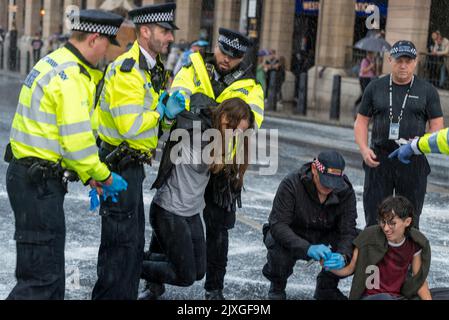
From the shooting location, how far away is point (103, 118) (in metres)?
5.32

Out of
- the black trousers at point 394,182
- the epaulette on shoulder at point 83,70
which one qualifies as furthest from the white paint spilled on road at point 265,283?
the epaulette on shoulder at point 83,70

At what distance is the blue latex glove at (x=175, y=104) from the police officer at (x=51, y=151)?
0.70 m

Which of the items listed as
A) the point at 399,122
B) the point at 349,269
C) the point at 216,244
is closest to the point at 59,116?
the point at 216,244

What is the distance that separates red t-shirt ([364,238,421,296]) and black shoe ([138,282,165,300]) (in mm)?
1428

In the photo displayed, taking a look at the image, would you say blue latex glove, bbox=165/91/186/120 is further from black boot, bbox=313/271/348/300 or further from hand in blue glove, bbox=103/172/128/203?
black boot, bbox=313/271/348/300

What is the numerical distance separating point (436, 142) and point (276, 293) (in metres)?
1.50

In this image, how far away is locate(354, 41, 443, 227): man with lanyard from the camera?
21.5 ft

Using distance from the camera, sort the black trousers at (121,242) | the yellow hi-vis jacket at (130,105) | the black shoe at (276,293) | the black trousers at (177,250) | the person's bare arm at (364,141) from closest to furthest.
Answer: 1. the yellow hi-vis jacket at (130,105)
2. the black trousers at (121,242)
3. the black trousers at (177,250)
4. the black shoe at (276,293)
5. the person's bare arm at (364,141)

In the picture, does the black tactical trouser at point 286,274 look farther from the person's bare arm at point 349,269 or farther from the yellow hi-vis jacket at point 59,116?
the yellow hi-vis jacket at point 59,116

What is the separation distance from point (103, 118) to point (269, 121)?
16.0 meters

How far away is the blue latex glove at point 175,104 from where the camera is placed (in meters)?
5.29

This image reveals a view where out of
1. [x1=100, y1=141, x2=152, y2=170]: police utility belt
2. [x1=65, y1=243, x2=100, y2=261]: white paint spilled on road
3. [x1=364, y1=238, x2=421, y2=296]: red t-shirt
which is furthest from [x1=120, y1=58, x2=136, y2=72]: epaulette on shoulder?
[x1=65, y1=243, x2=100, y2=261]: white paint spilled on road
